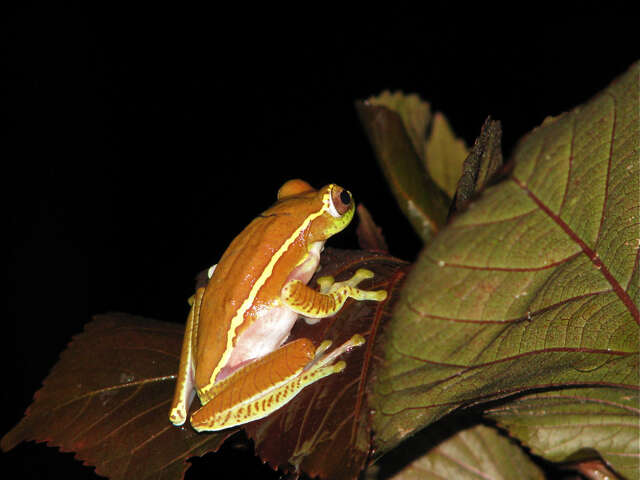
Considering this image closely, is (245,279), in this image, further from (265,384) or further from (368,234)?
(368,234)

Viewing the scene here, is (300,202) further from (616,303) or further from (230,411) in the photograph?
(616,303)

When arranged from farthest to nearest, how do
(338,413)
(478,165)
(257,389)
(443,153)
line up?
1. (443,153)
2. (257,389)
3. (478,165)
4. (338,413)

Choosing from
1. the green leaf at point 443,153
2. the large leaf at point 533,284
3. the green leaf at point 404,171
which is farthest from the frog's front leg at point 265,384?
the green leaf at point 443,153

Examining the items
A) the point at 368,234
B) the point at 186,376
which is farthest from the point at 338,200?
the point at 186,376

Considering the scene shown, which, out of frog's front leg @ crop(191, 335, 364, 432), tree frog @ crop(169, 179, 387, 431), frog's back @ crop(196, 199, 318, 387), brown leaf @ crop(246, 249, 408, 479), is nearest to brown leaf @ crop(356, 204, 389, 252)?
tree frog @ crop(169, 179, 387, 431)

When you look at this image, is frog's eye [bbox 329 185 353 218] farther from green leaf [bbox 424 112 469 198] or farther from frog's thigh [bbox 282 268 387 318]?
green leaf [bbox 424 112 469 198]
